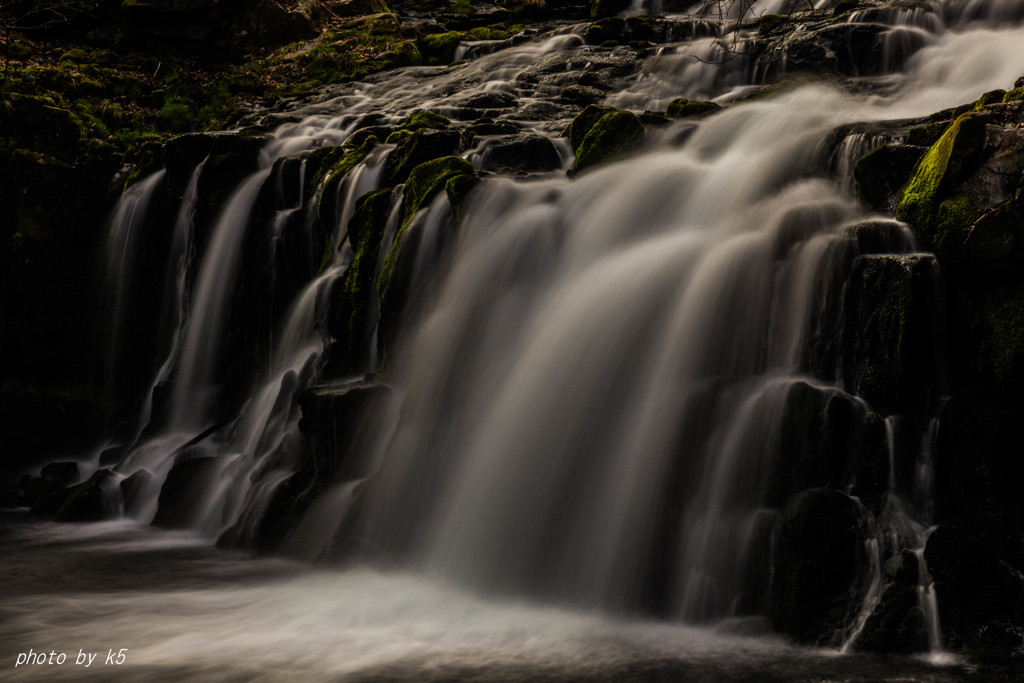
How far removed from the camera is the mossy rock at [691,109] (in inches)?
416

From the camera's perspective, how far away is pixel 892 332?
5.57 m

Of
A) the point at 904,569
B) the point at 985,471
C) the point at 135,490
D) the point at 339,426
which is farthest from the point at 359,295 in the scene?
the point at 985,471

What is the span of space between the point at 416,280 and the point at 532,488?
2959 millimetres

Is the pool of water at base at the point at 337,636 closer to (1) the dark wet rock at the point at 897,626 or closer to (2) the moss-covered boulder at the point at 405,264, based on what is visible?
(1) the dark wet rock at the point at 897,626

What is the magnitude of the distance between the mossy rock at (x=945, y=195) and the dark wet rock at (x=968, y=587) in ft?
6.44

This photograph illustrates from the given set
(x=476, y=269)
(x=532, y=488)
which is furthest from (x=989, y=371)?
(x=476, y=269)

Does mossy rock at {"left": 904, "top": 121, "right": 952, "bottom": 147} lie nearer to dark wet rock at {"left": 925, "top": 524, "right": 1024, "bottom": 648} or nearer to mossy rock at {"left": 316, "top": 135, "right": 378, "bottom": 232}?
dark wet rock at {"left": 925, "top": 524, "right": 1024, "bottom": 648}

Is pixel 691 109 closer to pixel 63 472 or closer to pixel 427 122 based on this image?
pixel 427 122

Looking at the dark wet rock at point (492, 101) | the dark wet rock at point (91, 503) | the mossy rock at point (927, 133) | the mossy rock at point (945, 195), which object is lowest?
the dark wet rock at point (91, 503)

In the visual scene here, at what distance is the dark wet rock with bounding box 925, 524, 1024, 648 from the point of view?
4766mm

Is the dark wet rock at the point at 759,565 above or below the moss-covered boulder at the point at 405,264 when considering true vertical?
below

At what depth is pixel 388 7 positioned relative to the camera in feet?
84.7

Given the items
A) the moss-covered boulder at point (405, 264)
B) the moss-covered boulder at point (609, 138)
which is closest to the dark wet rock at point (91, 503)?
the moss-covered boulder at point (405, 264)

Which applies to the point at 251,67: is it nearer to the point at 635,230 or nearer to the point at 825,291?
the point at 635,230
